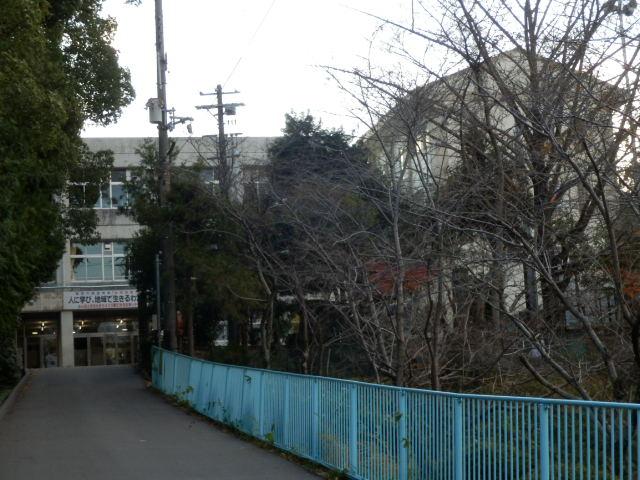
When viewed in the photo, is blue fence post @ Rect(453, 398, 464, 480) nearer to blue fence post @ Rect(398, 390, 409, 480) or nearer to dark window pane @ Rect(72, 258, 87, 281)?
blue fence post @ Rect(398, 390, 409, 480)

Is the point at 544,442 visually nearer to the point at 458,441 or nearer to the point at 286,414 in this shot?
the point at 458,441

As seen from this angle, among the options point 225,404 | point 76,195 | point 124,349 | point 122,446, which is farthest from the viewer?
point 124,349

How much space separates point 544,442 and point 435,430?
78.4 inches

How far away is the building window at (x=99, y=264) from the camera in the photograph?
54.3 meters

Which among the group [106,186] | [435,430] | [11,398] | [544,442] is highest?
[106,186]

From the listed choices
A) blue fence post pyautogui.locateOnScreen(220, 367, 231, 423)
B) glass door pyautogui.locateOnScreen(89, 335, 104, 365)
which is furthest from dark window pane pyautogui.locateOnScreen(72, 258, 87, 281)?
blue fence post pyautogui.locateOnScreen(220, 367, 231, 423)

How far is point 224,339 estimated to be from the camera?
46531 mm

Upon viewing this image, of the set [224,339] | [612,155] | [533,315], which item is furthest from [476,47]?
[224,339]

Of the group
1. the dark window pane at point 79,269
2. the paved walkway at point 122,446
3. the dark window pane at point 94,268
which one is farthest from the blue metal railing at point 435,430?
the dark window pane at point 79,269

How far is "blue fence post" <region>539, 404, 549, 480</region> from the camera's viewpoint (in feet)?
23.2

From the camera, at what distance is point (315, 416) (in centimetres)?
1225

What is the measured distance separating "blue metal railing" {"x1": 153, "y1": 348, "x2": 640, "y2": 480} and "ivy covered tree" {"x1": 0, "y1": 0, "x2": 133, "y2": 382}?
16.8ft

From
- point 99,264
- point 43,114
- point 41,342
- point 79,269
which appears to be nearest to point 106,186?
point 43,114

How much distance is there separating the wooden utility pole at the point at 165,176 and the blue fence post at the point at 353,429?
57.7 feet
